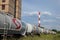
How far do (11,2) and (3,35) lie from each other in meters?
41.0

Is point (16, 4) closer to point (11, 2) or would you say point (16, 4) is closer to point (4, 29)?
point (11, 2)

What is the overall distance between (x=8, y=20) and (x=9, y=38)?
233 cm

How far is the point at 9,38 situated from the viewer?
18.5m

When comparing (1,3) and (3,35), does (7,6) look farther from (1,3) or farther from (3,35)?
(3,35)

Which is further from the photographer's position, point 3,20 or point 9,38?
point 9,38

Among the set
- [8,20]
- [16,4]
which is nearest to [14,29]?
[8,20]

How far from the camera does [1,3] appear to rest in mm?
56000

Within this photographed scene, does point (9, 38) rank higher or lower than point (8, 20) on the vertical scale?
lower

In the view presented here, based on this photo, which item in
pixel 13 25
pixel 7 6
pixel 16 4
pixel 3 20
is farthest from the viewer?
pixel 16 4

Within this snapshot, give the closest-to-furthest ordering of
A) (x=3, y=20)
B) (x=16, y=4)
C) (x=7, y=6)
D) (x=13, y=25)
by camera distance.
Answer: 1. (x=3, y=20)
2. (x=13, y=25)
3. (x=7, y=6)
4. (x=16, y=4)

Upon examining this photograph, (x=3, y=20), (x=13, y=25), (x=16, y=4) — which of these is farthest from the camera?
(x=16, y=4)

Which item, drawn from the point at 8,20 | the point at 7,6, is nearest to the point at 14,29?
the point at 8,20

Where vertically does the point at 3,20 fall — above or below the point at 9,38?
above

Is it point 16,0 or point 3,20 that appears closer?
point 3,20
